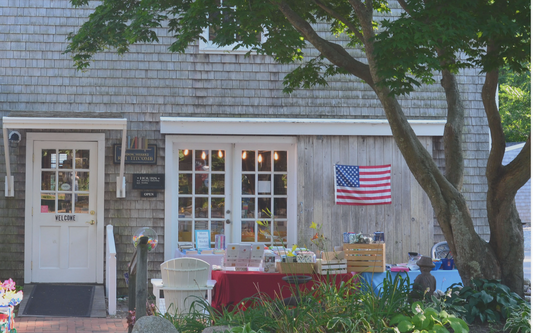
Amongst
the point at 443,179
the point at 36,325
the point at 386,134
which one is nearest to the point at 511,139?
the point at 386,134

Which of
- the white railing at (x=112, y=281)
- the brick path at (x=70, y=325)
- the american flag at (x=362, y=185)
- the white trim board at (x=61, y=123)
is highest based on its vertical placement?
the white trim board at (x=61, y=123)

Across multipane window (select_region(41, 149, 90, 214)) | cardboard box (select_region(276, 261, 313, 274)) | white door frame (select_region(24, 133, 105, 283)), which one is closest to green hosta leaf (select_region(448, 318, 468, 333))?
cardboard box (select_region(276, 261, 313, 274))

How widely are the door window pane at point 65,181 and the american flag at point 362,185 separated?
13.1 ft

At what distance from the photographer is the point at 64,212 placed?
8562mm

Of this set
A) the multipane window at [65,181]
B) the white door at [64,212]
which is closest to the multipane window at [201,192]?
the white door at [64,212]

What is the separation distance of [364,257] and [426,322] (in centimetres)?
290

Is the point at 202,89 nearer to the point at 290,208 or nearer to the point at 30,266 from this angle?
the point at 290,208

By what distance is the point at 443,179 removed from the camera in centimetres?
550

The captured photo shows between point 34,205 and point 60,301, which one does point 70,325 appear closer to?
point 60,301

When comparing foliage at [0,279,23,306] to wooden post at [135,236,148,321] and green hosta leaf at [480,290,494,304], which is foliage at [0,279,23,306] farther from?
green hosta leaf at [480,290,494,304]

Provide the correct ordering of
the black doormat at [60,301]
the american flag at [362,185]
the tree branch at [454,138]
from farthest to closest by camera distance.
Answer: the american flag at [362,185], the black doormat at [60,301], the tree branch at [454,138]

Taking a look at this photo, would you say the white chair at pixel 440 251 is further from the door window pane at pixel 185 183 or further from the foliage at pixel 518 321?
the foliage at pixel 518 321

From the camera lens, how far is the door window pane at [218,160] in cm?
877

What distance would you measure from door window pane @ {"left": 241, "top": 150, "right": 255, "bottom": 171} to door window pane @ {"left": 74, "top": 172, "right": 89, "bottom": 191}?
2356mm
